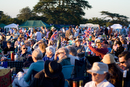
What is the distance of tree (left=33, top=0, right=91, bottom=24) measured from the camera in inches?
1937

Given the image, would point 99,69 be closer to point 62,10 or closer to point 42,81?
point 42,81

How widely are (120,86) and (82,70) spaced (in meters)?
0.99

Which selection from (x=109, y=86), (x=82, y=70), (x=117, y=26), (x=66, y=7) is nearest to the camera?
(x=109, y=86)

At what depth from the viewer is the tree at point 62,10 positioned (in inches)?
1937

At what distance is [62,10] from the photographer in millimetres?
50719

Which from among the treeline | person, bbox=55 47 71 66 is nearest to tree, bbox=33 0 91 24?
the treeline

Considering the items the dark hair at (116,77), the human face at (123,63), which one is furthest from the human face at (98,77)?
the human face at (123,63)

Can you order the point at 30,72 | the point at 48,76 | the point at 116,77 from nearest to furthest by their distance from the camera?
the point at 48,76 → the point at 116,77 → the point at 30,72

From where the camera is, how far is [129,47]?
8258mm

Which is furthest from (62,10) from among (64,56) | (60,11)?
(64,56)

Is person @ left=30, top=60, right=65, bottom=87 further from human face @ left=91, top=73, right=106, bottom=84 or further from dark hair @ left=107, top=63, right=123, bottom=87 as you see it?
dark hair @ left=107, top=63, right=123, bottom=87

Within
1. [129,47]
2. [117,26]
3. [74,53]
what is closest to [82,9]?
[117,26]

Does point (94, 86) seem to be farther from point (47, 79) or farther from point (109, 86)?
point (47, 79)


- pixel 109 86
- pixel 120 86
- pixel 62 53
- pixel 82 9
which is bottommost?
pixel 120 86
